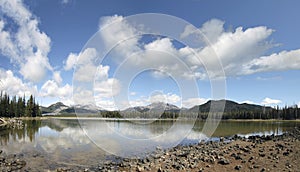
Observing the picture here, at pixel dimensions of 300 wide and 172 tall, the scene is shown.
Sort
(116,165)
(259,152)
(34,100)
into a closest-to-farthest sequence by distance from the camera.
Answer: (116,165) → (259,152) → (34,100)

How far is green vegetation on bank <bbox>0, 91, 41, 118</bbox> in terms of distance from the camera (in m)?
84.6

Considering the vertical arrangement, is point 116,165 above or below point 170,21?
below

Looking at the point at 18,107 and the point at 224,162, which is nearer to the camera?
the point at 224,162

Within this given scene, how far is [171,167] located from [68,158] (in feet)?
31.4

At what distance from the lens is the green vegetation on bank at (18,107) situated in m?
84.6

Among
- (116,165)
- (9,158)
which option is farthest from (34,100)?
(116,165)

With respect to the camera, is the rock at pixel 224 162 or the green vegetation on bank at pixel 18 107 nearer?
the rock at pixel 224 162

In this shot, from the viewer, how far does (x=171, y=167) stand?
1276 cm

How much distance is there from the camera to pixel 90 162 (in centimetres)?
1627

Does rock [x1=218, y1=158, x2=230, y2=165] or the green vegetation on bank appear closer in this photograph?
rock [x1=218, y1=158, x2=230, y2=165]

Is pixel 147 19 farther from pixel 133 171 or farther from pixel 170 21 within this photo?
pixel 133 171

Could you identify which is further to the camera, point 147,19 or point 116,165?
point 116,165

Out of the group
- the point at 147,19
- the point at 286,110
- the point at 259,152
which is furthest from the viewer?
the point at 286,110

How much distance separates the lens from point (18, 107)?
305 ft
